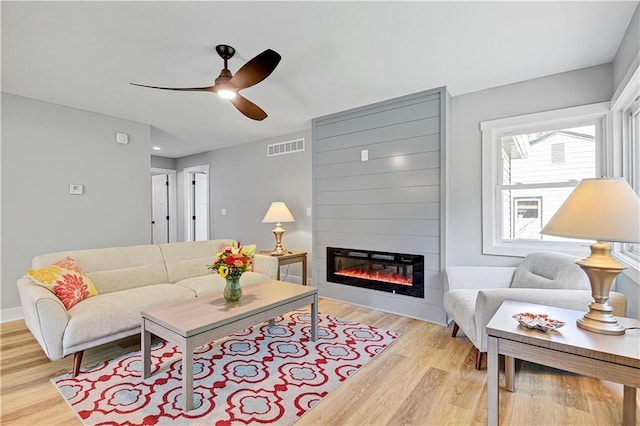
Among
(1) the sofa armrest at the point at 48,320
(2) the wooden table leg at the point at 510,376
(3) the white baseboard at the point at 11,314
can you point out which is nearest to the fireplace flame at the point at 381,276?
(2) the wooden table leg at the point at 510,376

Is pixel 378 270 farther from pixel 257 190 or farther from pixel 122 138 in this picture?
pixel 122 138

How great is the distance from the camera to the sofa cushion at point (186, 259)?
3.37 metres

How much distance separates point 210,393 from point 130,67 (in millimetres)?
2707

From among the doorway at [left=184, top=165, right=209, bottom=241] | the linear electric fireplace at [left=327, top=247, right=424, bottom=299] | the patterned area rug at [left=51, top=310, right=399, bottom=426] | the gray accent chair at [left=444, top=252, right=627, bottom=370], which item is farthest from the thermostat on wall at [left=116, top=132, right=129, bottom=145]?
the gray accent chair at [left=444, top=252, right=627, bottom=370]

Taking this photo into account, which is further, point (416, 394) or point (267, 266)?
point (267, 266)

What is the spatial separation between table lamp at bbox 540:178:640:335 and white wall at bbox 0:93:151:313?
464 cm

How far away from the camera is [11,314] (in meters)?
3.29

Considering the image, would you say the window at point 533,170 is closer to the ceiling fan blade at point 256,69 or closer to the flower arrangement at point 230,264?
the ceiling fan blade at point 256,69

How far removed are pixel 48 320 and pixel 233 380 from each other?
1275mm

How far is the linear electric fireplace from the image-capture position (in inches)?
133

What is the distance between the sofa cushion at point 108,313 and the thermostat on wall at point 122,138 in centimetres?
243

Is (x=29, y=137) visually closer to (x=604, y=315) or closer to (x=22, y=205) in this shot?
(x=22, y=205)

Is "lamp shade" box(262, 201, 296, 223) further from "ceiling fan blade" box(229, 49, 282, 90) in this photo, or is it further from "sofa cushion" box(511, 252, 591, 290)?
"sofa cushion" box(511, 252, 591, 290)

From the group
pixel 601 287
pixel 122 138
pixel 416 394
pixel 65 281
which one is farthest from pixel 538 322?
pixel 122 138
